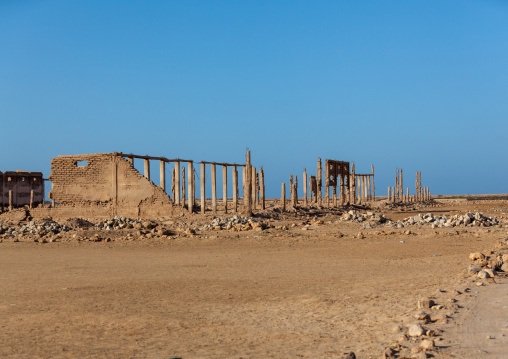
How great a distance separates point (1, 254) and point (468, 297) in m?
12.2

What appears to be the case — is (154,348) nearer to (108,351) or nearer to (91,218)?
(108,351)

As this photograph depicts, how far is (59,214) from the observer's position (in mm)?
23359

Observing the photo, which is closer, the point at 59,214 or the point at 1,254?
the point at 1,254

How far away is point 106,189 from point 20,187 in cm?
1709

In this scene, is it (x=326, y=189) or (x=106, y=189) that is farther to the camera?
(x=326, y=189)

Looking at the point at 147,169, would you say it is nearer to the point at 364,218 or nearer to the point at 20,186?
the point at 364,218

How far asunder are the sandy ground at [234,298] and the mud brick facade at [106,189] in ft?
22.0

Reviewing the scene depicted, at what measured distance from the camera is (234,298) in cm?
803

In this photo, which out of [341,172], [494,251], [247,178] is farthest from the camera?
[341,172]

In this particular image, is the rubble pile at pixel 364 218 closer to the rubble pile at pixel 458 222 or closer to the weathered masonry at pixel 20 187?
the rubble pile at pixel 458 222

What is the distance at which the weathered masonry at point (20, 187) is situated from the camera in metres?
35.8

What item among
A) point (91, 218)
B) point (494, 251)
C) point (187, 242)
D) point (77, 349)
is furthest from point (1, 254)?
point (494, 251)

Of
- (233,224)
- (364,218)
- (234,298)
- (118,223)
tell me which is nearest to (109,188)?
(118,223)

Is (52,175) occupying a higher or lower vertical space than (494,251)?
higher
